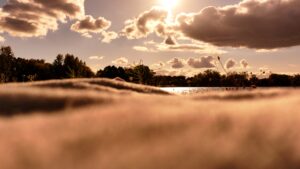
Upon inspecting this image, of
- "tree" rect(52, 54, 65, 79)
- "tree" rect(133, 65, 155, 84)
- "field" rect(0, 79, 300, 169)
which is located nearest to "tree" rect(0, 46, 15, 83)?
"tree" rect(52, 54, 65, 79)

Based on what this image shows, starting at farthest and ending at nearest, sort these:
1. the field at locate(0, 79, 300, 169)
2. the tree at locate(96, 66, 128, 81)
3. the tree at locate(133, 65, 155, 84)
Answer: the tree at locate(96, 66, 128, 81) → the tree at locate(133, 65, 155, 84) → the field at locate(0, 79, 300, 169)

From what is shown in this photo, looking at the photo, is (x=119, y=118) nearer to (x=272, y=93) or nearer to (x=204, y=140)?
(x=204, y=140)

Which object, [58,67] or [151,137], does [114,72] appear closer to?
[58,67]

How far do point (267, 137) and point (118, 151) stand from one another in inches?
19.5

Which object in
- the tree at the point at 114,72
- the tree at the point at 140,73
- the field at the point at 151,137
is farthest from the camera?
the tree at the point at 114,72

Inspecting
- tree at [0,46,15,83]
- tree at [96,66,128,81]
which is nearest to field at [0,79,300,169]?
tree at [96,66,128,81]

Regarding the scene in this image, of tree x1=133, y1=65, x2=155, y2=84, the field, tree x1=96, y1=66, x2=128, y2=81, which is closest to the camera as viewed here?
the field

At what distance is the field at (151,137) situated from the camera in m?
0.99

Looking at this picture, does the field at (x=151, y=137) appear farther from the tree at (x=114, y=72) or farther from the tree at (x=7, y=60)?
the tree at (x=7, y=60)

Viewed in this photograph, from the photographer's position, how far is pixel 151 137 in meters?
1.15

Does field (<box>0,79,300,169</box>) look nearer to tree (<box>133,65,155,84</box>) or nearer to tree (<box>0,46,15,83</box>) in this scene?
tree (<box>133,65,155,84</box>)

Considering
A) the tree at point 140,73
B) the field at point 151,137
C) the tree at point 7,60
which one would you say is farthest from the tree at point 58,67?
the field at point 151,137

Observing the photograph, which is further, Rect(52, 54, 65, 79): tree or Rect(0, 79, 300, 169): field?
Rect(52, 54, 65, 79): tree

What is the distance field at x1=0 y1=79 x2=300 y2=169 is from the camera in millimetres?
991
